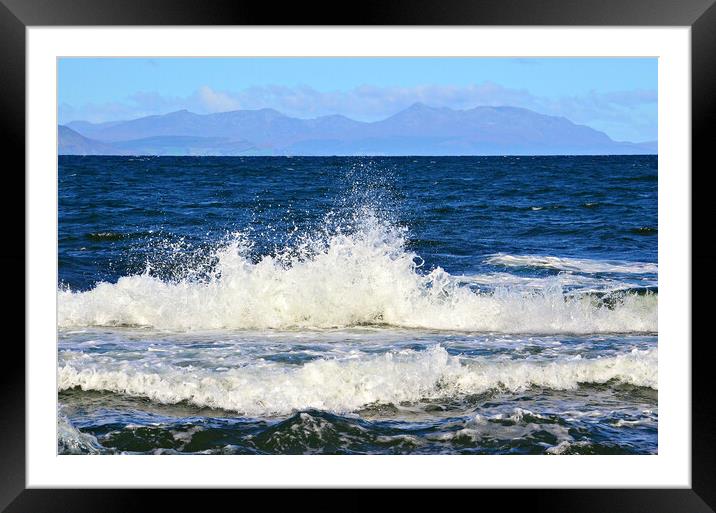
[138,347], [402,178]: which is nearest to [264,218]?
[402,178]

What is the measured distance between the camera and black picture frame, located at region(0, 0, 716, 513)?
256 cm

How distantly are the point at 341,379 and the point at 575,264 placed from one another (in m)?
5.64

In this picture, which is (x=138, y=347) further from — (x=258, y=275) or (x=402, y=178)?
(x=402, y=178)

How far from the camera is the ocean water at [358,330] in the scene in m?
3.66

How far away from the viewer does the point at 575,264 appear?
9117 millimetres
